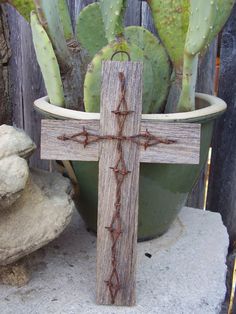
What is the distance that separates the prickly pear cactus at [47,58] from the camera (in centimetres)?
88

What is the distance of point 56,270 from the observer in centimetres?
95

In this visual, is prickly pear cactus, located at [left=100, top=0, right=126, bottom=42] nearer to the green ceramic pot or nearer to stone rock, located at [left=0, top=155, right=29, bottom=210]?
the green ceramic pot

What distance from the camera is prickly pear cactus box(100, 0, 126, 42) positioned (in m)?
0.96

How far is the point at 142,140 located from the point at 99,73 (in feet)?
0.57

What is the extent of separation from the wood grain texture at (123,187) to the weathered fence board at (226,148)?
61 centimetres

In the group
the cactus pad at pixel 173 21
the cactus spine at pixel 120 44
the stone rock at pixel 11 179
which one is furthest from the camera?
the cactus pad at pixel 173 21

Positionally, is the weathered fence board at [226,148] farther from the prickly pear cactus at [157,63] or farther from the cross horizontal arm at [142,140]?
the cross horizontal arm at [142,140]

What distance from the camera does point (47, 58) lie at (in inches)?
35.4

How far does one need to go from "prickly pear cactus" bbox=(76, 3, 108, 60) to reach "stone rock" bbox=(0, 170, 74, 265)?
1.27ft

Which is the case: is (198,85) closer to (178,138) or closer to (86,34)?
(86,34)

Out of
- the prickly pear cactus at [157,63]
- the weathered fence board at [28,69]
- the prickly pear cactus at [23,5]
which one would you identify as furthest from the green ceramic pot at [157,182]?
the weathered fence board at [28,69]

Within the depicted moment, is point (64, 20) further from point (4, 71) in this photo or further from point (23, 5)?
point (4, 71)

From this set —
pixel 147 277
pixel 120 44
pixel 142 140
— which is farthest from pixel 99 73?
pixel 147 277

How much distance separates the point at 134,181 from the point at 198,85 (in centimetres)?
64
